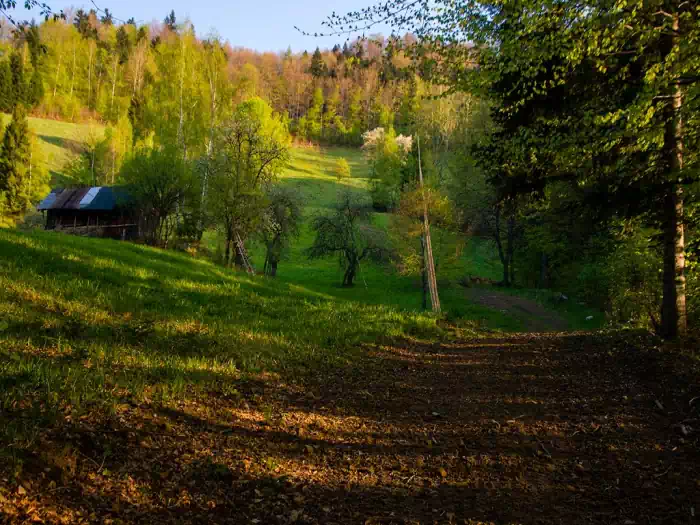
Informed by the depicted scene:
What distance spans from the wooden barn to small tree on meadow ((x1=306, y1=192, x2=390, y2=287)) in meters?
16.0

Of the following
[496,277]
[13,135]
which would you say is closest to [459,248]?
[496,277]

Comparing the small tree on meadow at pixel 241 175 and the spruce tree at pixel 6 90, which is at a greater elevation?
the spruce tree at pixel 6 90

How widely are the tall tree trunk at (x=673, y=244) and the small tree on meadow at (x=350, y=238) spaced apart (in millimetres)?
29687

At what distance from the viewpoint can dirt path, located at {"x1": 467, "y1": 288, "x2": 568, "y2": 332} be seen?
24.1 m

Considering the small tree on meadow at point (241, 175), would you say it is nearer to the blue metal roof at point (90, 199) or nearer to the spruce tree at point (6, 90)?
the blue metal roof at point (90, 199)

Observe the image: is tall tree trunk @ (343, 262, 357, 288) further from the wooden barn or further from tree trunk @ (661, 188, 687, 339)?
tree trunk @ (661, 188, 687, 339)

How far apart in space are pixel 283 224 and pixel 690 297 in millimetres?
27751

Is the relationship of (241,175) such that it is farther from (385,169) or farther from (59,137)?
(59,137)

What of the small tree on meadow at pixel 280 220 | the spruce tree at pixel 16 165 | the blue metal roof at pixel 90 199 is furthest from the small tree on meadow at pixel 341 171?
the spruce tree at pixel 16 165

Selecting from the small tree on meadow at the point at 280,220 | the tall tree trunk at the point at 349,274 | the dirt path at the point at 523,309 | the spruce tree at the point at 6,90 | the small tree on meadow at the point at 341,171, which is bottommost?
the dirt path at the point at 523,309

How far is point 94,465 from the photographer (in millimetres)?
3297

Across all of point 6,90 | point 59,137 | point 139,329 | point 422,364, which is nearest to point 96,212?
point 139,329

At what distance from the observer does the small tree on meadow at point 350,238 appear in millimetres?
38719

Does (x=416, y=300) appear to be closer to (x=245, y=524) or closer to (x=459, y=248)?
(x=459, y=248)
